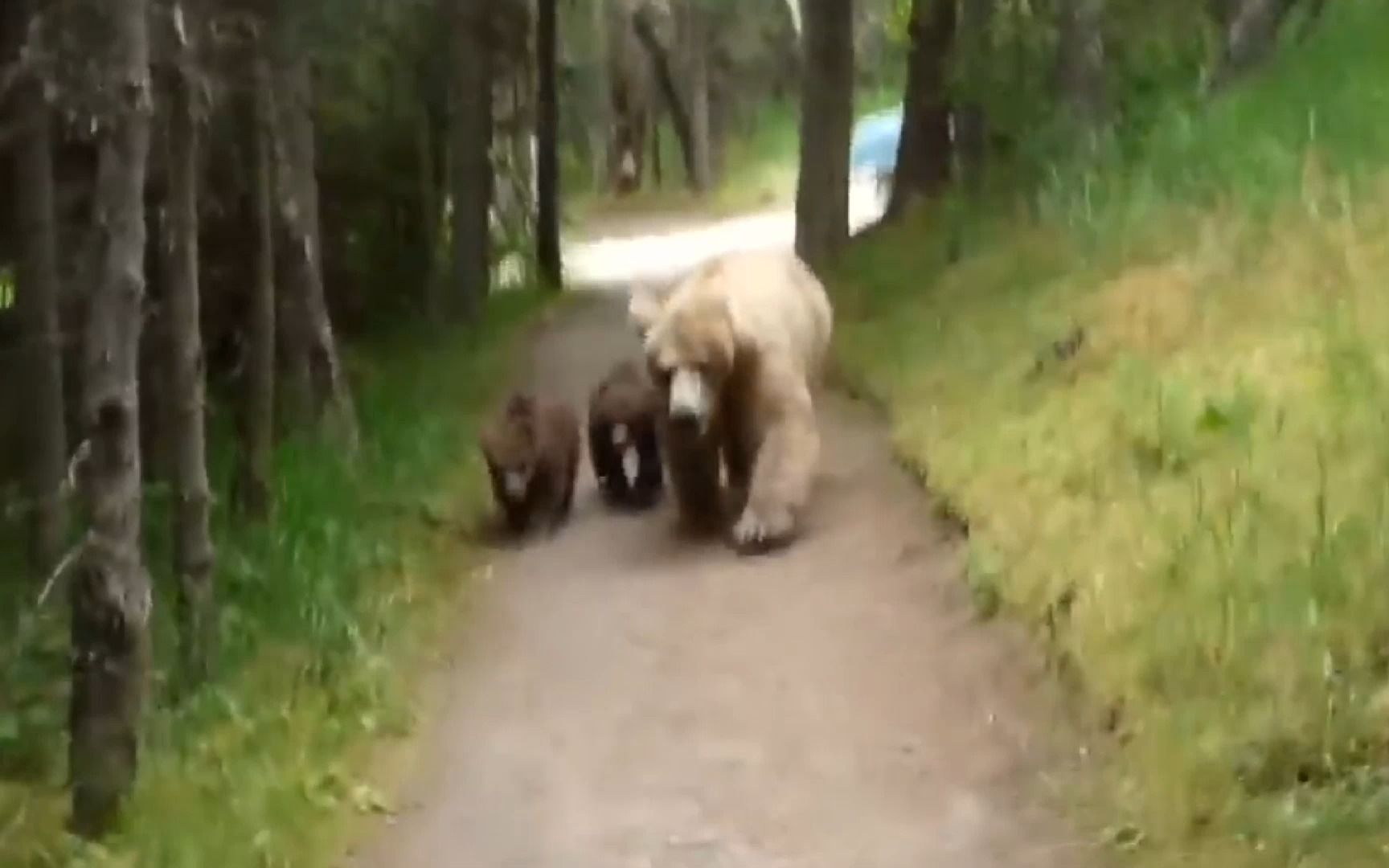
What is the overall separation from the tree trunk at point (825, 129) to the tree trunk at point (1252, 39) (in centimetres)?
291

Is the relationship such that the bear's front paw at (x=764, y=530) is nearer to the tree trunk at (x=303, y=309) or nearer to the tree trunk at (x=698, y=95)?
the tree trunk at (x=303, y=309)

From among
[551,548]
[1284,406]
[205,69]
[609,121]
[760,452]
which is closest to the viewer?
[1284,406]

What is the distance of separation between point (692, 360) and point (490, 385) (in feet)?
16.3

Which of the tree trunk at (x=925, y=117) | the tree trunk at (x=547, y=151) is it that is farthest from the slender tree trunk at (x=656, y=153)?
the tree trunk at (x=925, y=117)

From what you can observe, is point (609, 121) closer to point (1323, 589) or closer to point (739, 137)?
point (739, 137)

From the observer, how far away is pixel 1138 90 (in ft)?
44.3

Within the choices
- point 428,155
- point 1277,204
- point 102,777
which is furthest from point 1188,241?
point 428,155

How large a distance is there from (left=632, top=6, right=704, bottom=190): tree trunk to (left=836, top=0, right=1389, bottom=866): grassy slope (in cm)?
1965

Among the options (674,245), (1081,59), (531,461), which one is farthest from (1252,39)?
(674,245)

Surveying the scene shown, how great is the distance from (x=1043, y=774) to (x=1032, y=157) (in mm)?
7658

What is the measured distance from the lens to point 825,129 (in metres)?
14.6

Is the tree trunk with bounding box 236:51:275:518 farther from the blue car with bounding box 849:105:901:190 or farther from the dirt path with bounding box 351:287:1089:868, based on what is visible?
the blue car with bounding box 849:105:901:190

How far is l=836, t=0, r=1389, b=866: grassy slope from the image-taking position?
464 centimetres

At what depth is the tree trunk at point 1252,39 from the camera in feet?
40.6
